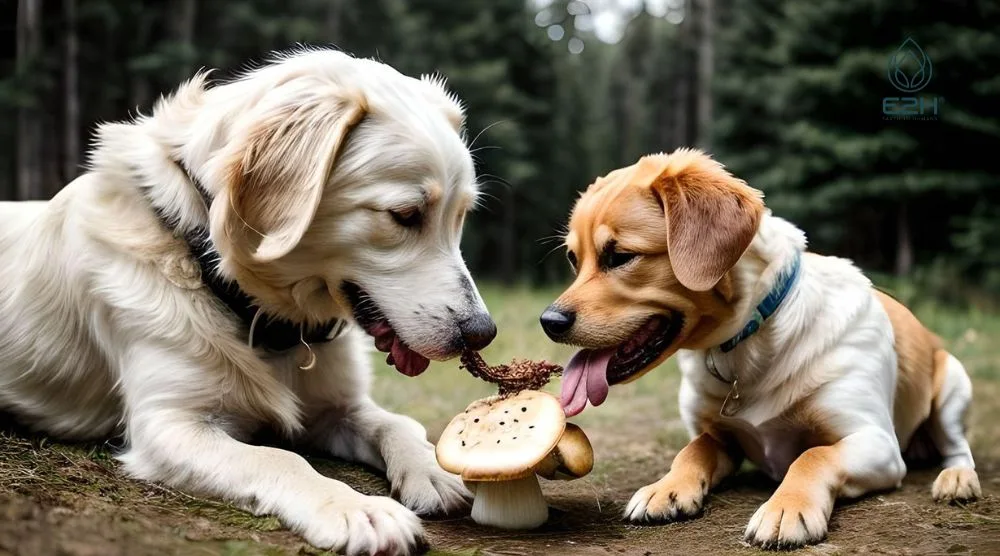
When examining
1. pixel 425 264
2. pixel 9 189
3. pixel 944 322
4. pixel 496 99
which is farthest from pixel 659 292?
pixel 9 189

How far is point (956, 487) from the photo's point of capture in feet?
11.3

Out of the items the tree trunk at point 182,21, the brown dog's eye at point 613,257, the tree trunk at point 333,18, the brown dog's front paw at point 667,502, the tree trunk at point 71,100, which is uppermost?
the tree trunk at point 333,18

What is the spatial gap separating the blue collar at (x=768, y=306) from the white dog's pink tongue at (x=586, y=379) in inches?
21.4

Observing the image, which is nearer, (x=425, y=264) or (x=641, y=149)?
(x=425, y=264)

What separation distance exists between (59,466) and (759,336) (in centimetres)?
274

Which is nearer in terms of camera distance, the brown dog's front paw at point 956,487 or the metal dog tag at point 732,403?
the brown dog's front paw at point 956,487

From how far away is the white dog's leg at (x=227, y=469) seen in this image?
2570 mm

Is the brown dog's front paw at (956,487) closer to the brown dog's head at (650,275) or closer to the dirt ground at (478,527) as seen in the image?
the dirt ground at (478,527)

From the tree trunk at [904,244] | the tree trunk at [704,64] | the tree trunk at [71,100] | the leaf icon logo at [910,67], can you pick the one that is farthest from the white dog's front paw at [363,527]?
the tree trunk at [704,64]

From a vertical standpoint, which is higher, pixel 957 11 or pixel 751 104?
pixel 957 11

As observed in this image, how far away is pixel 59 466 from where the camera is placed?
10.1 ft

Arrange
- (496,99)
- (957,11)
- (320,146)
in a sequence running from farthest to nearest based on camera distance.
Answer: (496,99), (957,11), (320,146)

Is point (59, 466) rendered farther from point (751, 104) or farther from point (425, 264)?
point (751, 104)

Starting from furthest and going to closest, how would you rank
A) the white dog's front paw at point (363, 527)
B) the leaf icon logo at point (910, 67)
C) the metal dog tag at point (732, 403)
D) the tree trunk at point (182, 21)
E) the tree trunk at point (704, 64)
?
the tree trunk at point (704, 64) < the tree trunk at point (182, 21) < the leaf icon logo at point (910, 67) < the metal dog tag at point (732, 403) < the white dog's front paw at point (363, 527)
